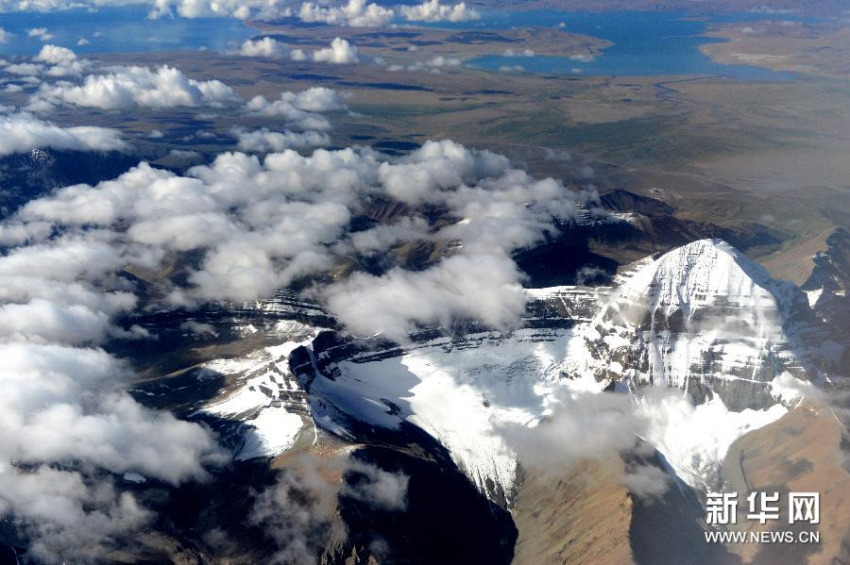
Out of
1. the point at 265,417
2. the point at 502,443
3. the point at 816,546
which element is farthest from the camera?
the point at 502,443

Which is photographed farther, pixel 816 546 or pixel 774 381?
pixel 774 381

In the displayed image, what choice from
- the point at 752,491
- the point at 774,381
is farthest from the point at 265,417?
the point at 774,381

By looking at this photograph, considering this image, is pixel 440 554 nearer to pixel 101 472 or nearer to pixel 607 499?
pixel 607 499

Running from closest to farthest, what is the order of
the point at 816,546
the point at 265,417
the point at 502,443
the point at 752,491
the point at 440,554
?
the point at 816,546 < the point at 440,554 < the point at 752,491 < the point at 265,417 < the point at 502,443

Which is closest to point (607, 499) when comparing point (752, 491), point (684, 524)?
point (684, 524)

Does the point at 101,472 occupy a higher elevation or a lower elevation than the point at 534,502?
higher

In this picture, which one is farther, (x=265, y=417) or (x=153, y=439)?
(x=265, y=417)

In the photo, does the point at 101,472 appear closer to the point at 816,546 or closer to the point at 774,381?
the point at 816,546

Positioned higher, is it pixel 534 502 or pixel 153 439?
pixel 153 439

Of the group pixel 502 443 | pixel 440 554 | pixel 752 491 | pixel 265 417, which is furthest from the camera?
pixel 502 443
